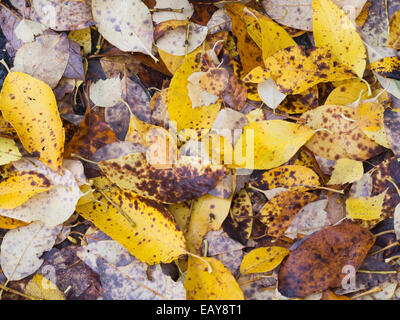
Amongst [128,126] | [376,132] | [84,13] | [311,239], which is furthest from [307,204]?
[84,13]

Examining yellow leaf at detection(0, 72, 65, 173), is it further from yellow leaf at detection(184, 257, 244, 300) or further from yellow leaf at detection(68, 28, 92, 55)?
yellow leaf at detection(184, 257, 244, 300)

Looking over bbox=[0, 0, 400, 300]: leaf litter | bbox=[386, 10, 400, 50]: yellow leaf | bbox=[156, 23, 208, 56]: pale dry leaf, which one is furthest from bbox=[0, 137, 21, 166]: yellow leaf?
bbox=[386, 10, 400, 50]: yellow leaf

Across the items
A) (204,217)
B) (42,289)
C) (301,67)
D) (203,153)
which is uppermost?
(301,67)

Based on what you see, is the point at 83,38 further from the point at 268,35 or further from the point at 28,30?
the point at 268,35

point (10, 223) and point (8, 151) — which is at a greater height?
→ point (8, 151)

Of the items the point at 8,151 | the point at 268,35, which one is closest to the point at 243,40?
the point at 268,35

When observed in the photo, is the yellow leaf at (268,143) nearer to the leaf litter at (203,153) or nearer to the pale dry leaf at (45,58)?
the leaf litter at (203,153)
